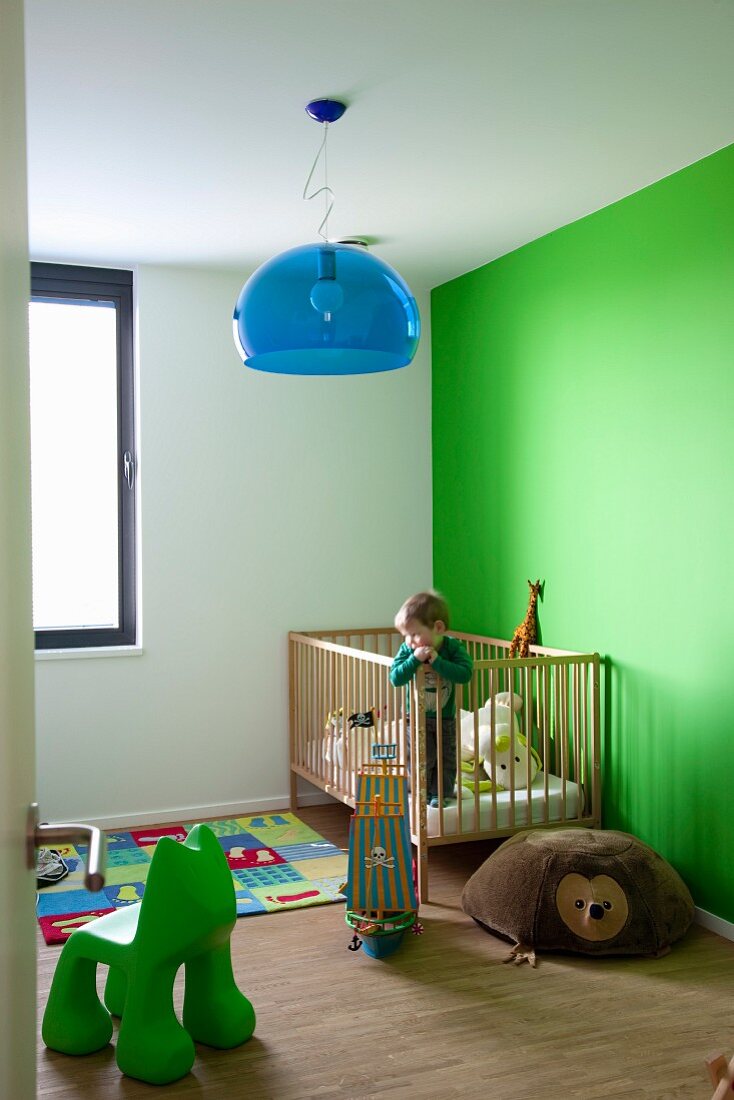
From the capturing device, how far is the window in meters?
4.21

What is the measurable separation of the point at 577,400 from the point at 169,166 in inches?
61.8

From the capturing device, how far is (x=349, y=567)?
4637 millimetres

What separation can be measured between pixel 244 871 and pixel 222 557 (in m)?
1.33

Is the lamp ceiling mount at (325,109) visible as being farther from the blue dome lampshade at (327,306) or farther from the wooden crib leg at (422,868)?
the wooden crib leg at (422,868)

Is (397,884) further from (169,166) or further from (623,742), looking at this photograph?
(169,166)

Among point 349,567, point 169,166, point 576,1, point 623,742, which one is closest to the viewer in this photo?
point 576,1

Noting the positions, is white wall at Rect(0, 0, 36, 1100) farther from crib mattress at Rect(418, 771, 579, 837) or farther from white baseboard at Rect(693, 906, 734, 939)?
white baseboard at Rect(693, 906, 734, 939)

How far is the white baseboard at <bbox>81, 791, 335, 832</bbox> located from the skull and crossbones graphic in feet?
5.12

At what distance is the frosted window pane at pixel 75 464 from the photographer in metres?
4.21

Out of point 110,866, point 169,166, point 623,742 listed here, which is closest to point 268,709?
point 110,866

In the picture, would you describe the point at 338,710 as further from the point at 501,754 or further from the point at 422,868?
the point at 422,868

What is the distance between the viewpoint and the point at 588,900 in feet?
9.52

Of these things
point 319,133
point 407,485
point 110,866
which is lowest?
point 110,866

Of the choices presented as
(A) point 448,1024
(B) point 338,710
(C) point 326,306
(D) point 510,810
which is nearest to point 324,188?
(C) point 326,306
